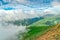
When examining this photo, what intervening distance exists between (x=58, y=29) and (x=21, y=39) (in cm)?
1912

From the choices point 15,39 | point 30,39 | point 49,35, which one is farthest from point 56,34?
point 15,39

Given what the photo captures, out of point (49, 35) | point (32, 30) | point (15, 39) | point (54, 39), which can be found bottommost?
point (54, 39)

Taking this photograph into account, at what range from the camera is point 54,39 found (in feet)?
222

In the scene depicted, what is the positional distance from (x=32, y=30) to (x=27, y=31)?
3.02 metres

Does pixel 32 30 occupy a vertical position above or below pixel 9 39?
above

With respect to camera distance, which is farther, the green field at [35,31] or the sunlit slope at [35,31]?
the sunlit slope at [35,31]

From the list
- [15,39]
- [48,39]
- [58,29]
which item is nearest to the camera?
[48,39]

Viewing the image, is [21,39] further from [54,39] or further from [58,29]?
[54,39]

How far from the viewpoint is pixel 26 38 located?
9338 centimetres

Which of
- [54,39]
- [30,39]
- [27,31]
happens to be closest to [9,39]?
[30,39]

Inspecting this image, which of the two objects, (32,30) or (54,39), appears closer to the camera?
(54,39)

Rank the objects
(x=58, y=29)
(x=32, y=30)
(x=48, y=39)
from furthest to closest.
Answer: (x=32, y=30) < (x=58, y=29) < (x=48, y=39)

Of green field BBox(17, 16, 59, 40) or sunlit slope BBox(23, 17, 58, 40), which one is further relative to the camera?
sunlit slope BBox(23, 17, 58, 40)

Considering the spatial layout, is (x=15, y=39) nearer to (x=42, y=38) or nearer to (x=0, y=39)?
(x=0, y=39)
